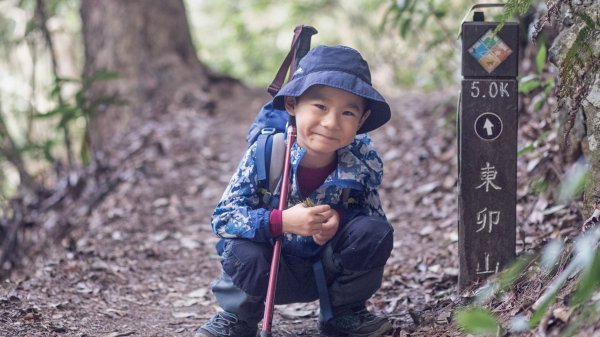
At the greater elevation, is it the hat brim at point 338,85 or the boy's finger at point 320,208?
the hat brim at point 338,85

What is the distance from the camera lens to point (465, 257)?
11.0 feet

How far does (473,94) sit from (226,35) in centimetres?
1225

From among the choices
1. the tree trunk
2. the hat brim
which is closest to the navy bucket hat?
the hat brim

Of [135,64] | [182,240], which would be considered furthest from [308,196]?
[135,64]

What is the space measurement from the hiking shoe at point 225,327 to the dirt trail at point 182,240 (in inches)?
14.1

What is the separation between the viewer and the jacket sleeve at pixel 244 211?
118 inches

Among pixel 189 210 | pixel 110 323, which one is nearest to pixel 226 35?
pixel 189 210

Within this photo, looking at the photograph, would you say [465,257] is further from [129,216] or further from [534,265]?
[129,216]

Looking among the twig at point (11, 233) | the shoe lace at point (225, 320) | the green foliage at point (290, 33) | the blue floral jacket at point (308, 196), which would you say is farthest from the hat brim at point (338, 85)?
the green foliage at point (290, 33)

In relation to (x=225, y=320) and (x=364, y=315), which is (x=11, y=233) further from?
(x=364, y=315)

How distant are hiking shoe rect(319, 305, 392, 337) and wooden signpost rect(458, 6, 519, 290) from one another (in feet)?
1.71

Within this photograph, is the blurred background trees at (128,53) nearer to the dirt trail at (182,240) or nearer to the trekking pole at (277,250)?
the dirt trail at (182,240)

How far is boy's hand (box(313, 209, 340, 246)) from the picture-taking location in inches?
120

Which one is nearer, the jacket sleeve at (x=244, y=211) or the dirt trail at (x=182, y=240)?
the jacket sleeve at (x=244, y=211)
